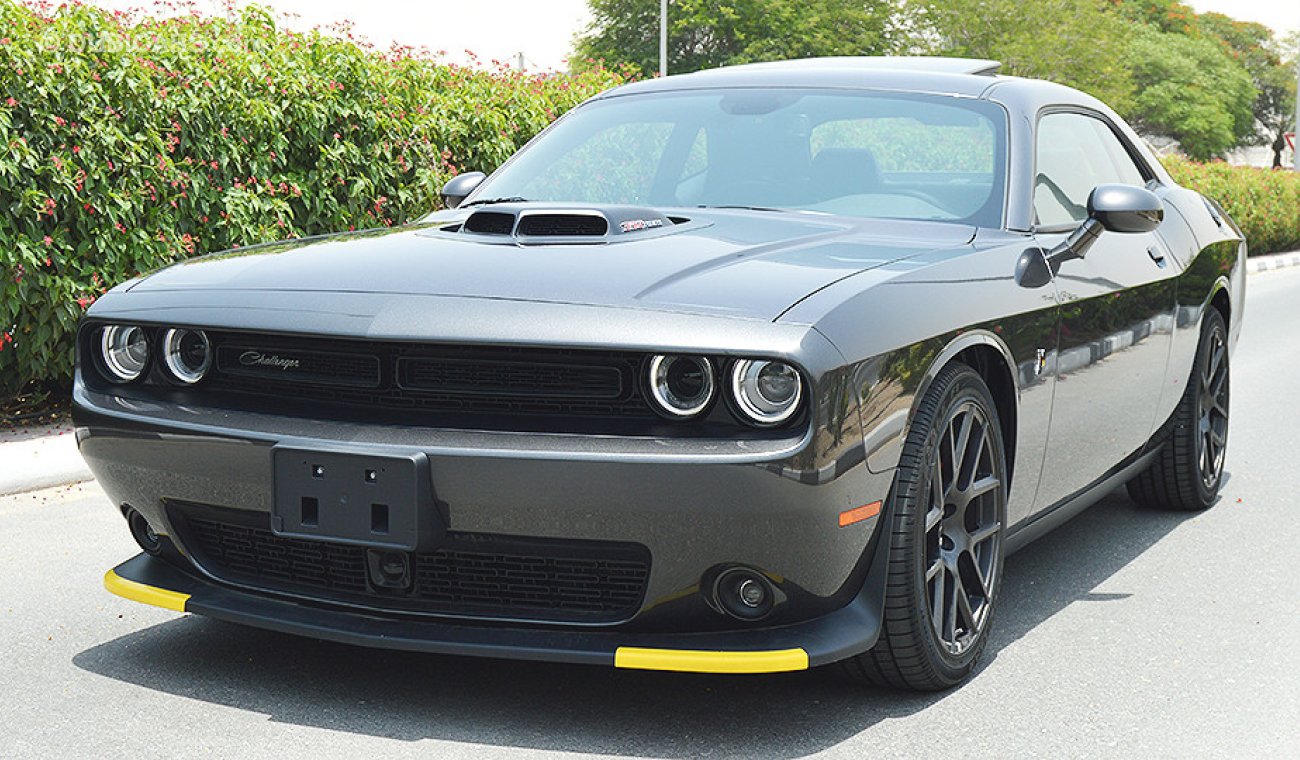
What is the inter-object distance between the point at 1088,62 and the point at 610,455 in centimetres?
6104

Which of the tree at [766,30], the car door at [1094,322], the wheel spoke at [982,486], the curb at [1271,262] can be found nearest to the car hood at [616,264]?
the car door at [1094,322]

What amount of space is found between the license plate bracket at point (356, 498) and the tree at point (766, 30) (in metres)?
65.2

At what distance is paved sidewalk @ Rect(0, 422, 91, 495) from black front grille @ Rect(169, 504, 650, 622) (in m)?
3.15

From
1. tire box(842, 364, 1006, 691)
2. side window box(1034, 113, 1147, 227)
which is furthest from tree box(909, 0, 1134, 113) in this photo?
tire box(842, 364, 1006, 691)

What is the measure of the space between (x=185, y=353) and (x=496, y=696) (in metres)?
1.05

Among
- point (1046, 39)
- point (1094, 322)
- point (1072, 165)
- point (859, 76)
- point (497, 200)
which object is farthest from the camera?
point (1046, 39)

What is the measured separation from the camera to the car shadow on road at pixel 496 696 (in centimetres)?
349

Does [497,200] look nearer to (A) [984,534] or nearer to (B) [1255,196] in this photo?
(A) [984,534]

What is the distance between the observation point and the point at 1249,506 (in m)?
6.30

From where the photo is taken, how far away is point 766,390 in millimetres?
3289

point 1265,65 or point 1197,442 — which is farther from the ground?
point 1197,442

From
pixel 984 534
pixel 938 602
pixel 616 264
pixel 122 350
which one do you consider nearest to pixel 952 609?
pixel 938 602

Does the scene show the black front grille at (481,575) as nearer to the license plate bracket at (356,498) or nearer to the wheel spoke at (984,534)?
the license plate bracket at (356,498)

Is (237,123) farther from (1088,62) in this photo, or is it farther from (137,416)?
(1088,62)
